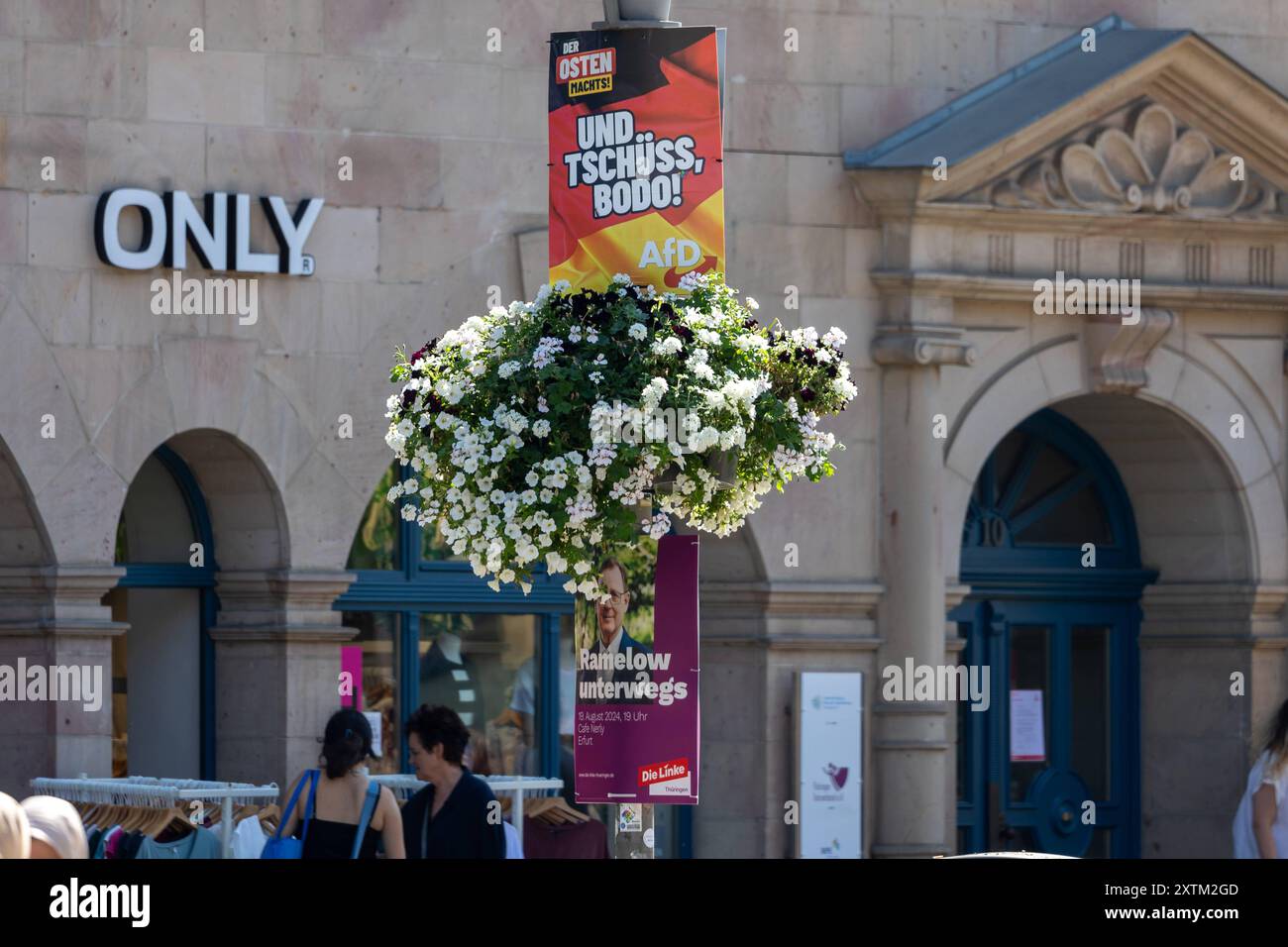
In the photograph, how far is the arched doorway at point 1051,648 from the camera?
640 inches

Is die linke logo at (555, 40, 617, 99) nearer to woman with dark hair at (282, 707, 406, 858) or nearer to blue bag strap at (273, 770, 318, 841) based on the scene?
woman with dark hair at (282, 707, 406, 858)

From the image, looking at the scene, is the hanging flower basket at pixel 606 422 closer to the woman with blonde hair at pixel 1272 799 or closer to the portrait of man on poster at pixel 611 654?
the portrait of man on poster at pixel 611 654

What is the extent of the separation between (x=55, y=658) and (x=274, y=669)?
1301 millimetres

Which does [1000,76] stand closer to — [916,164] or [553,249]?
[916,164]

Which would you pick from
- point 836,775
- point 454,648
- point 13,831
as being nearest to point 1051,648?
point 836,775

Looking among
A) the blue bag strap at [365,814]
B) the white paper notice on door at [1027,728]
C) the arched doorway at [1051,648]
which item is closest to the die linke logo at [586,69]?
the blue bag strap at [365,814]

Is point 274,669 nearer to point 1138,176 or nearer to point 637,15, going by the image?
point 637,15

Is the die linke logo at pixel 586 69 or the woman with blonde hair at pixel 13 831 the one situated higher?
the die linke logo at pixel 586 69

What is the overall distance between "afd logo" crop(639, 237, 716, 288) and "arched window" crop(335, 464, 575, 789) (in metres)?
5.45

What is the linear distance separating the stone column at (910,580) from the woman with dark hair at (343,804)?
5575 millimetres

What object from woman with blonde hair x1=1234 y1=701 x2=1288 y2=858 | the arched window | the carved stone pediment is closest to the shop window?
the arched window

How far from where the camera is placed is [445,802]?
31.2 feet

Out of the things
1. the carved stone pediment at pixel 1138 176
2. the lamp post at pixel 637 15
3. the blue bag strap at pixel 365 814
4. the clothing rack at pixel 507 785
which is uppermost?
the carved stone pediment at pixel 1138 176

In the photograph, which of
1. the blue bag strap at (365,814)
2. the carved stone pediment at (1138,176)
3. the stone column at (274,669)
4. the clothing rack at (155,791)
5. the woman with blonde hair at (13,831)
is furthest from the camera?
the carved stone pediment at (1138,176)
